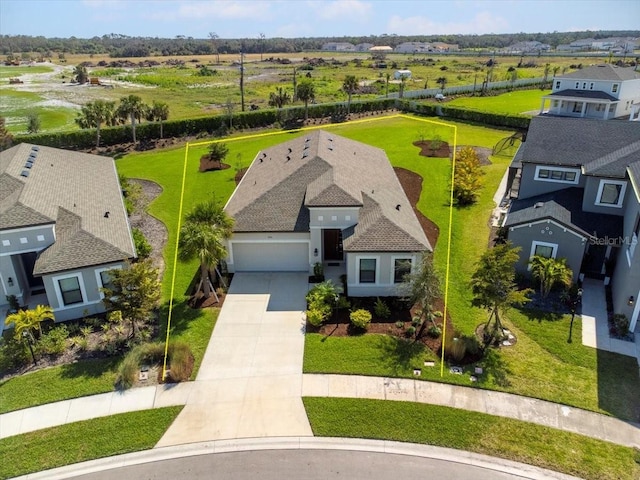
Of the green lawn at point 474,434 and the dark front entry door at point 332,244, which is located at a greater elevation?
the dark front entry door at point 332,244

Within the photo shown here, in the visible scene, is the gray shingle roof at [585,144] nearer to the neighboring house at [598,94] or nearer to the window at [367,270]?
the window at [367,270]

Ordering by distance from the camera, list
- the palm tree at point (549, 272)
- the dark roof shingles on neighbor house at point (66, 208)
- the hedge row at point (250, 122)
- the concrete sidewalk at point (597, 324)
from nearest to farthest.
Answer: the concrete sidewalk at point (597, 324)
the dark roof shingles on neighbor house at point (66, 208)
the palm tree at point (549, 272)
the hedge row at point (250, 122)

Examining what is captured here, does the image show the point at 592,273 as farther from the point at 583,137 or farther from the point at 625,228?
the point at 583,137

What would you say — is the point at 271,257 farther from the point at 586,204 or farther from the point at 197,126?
the point at 197,126

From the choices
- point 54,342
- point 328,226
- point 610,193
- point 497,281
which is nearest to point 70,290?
point 54,342

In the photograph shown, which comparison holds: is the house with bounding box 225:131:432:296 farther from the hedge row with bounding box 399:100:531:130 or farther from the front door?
the hedge row with bounding box 399:100:531:130

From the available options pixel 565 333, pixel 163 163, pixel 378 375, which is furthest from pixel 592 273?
pixel 163 163

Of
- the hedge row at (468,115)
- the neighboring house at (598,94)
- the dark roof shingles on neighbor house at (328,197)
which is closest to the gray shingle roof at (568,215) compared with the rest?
the dark roof shingles on neighbor house at (328,197)
